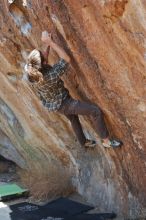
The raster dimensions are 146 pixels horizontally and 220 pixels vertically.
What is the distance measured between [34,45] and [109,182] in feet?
7.83

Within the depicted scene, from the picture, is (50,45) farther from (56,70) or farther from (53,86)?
(53,86)

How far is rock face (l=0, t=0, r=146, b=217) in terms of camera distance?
201 inches

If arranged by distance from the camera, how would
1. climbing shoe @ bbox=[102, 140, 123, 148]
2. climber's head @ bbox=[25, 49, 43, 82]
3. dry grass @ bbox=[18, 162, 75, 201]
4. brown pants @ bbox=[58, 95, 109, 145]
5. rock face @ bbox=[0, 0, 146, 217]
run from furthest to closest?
dry grass @ bbox=[18, 162, 75, 201]
climbing shoe @ bbox=[102, 140, 123, 148]
brown pants @ bbox=[58, 95, 109, 145]
climber's head @ bbox=[25, 49, 43, 82]
rock face @ bbox=[0, 0, 146, 217]

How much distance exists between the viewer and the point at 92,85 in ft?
19.8

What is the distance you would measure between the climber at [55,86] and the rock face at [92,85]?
148mm

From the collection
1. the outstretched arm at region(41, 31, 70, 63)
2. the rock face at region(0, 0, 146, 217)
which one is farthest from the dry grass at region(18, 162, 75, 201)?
the outstretched arm at region(41, 31, 70, 63)

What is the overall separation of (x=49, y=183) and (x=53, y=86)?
3.62 metres

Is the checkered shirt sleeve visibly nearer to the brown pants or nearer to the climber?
the climber

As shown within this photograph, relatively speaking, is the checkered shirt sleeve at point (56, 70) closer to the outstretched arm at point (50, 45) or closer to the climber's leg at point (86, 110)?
the outstretched arm at point (50, 45)

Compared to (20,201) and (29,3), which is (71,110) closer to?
(29,3)

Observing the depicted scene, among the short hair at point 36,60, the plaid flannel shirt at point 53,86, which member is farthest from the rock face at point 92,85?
the short hair at point 36,60

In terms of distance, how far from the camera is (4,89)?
8609mm

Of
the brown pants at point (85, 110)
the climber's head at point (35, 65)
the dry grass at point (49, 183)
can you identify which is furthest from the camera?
the dry grass at point (49, 183)

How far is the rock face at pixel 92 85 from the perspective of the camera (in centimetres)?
510
